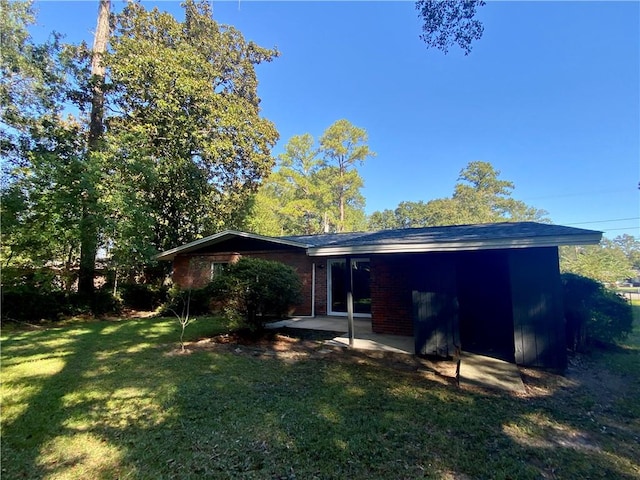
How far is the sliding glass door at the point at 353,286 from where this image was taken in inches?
409

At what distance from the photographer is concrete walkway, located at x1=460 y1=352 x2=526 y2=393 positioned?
14.6 ft

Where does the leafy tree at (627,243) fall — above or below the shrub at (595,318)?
above

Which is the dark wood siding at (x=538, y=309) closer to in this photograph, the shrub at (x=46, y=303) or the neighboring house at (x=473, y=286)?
the neighboring house at (x=473, y=286)

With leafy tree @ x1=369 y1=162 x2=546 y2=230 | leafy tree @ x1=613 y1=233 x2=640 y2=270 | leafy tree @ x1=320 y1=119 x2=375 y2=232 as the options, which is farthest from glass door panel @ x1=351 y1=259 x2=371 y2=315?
leafy tree @ x1=613 y1=233 x2=640 y2=270

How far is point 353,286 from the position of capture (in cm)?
1072

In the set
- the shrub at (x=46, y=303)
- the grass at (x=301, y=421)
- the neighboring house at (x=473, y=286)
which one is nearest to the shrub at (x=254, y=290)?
the neighboring house at (x=473, y=286)

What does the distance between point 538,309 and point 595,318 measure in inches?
93.7

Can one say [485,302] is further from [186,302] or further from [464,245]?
[186,302]

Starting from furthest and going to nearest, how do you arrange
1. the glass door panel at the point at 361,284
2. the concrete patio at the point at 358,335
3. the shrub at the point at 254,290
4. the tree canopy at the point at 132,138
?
the glass door panel at the point at 361,284
the tree canopy at the point at 132,138
the shrub at the point at 254,290
the concrete patio at the point at 358,335

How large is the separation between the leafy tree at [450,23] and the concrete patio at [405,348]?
5.08 metres

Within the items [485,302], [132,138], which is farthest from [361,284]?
[132,138]

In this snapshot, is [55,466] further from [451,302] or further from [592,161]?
[592,161]

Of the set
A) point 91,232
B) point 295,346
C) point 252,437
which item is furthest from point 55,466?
point 91,232

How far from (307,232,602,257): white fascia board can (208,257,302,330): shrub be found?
1.29 meters
